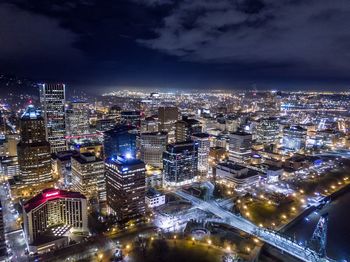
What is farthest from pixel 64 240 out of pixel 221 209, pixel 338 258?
pixel 338 258

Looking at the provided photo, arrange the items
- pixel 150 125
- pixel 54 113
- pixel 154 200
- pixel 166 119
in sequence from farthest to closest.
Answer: pixel 166 119 < pixel 150 125 < pixel 54 113 < pixel 154 200

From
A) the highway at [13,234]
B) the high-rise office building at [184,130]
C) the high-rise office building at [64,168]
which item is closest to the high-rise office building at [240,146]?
the high-rise office building at [184,130]

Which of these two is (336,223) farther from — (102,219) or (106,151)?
(106,151)

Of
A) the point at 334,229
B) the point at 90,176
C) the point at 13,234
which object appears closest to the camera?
the point at 13,234

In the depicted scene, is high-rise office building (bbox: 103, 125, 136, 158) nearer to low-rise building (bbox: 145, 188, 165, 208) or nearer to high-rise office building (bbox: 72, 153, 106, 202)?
high-rise office building (bbox: 72, 153, 106, 202)

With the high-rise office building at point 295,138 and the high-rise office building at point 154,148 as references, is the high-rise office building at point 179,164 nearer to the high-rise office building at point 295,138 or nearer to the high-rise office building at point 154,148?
the high-rise office building at point 154,148

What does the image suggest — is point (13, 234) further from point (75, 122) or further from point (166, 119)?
point (166, 119)

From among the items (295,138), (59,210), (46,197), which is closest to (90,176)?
(59,210)

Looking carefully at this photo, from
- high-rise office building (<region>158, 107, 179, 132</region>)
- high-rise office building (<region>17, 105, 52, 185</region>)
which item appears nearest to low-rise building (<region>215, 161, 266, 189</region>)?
high-rise office building (<region>158, 107, 179, 132</region>)
